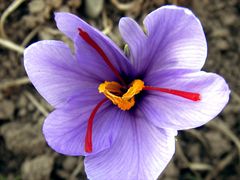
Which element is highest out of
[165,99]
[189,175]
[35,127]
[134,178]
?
[165,99]

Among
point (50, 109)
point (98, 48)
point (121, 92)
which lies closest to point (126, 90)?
point (121, 92)

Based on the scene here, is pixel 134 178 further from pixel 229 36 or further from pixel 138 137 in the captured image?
pixel 229 36

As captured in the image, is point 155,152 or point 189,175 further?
point 189,175

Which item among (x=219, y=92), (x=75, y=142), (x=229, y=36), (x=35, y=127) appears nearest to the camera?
(x=219, y=92)

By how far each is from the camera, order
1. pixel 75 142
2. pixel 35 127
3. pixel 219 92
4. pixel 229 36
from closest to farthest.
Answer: pixel 219 92 < pixel 75 142 < pixel 35 127 < pixel 229 36

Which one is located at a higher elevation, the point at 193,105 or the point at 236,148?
the point at 193,105

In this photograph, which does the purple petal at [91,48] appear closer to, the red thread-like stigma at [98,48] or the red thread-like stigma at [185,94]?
the red thread-like stigma at [98,48]

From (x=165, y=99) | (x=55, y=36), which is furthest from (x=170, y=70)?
(x=55, y=36)

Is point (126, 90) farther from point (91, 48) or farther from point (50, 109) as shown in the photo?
point (50, 109)

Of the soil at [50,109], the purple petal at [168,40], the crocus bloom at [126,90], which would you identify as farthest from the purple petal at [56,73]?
→ the soil at [50,109]
